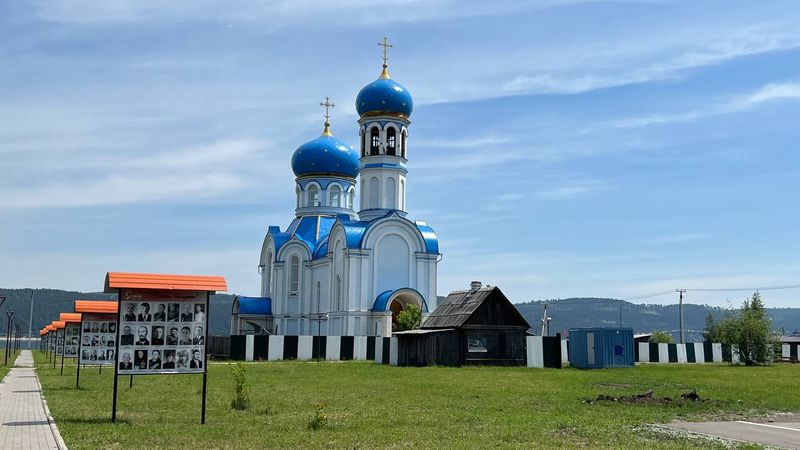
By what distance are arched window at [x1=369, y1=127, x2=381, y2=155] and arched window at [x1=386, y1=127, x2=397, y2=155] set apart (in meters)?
0.60

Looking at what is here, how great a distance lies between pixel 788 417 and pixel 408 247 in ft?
128

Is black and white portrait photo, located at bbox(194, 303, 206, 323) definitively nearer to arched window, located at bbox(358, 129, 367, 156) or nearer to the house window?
arched window, located at bbox(358, 129, 367, 156)

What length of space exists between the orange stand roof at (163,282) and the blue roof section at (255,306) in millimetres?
47233

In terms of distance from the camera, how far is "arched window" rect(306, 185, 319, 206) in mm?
61844

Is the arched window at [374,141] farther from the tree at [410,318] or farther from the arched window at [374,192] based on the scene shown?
the tree at [410,318]

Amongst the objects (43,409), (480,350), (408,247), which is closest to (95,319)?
(43,409)

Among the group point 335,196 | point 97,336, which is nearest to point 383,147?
point 335,196

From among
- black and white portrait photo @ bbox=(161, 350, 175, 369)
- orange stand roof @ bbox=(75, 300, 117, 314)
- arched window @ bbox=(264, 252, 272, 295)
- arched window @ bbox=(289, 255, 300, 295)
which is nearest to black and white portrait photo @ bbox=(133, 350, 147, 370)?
black and white portrait photo @ bbox=(161, 350, 175, 369)

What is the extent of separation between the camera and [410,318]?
4978cm

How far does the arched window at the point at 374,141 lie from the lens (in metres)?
55.0

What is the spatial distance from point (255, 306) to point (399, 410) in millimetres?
47137

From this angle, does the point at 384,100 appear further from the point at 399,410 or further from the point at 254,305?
the point at 399,410

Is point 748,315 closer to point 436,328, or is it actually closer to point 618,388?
point 436,328

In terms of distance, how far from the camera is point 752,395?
20500 millimetres
